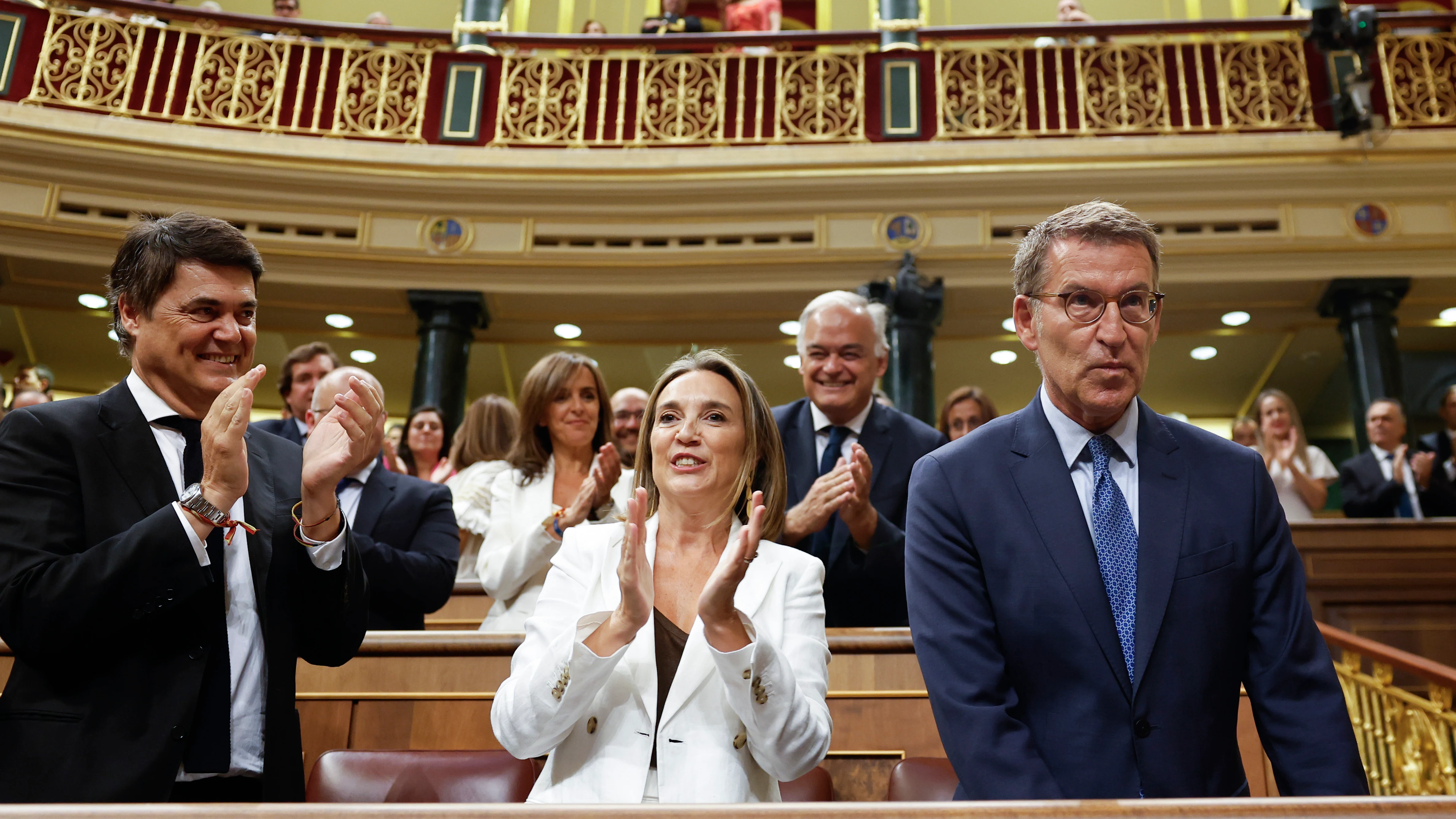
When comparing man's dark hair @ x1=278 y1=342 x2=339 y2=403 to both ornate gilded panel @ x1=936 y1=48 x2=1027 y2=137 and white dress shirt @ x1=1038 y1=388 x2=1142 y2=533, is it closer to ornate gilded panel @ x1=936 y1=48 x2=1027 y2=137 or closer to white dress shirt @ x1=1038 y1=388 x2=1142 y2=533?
white dress shirt @ x1=1038 y1=388 x2=1142 y2=533

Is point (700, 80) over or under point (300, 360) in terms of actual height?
over

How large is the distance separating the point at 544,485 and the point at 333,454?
1236mm

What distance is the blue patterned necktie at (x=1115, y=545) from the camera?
136 centimetres

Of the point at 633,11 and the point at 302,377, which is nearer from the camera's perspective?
the point at 302,377

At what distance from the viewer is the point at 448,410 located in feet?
20.6

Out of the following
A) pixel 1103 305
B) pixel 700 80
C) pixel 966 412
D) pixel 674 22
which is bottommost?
pixel 1103 305

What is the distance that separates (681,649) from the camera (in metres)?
1.61

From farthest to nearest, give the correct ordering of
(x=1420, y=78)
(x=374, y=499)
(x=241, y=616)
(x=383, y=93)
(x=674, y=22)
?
(x=674, y=22)
(x=383, y=93)
(x=1420, y=78)
(x=374, y=499)
(x=241, y=616)

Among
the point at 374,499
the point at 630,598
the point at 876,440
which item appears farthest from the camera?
the point at 876,440

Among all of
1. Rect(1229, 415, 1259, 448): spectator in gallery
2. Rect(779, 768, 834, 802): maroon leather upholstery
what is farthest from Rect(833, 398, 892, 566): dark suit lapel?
Rect(1229, 415, 1259, 448): spectator in gallery

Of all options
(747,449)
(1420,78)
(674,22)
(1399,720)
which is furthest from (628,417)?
(1420,78)

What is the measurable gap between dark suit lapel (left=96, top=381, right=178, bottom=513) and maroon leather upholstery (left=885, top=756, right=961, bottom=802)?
46.5 inches

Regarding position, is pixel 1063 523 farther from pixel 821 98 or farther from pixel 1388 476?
pixel 821 98

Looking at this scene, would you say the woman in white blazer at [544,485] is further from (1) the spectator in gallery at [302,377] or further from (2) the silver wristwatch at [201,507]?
(2) the silver wristwatch at [201,507]
